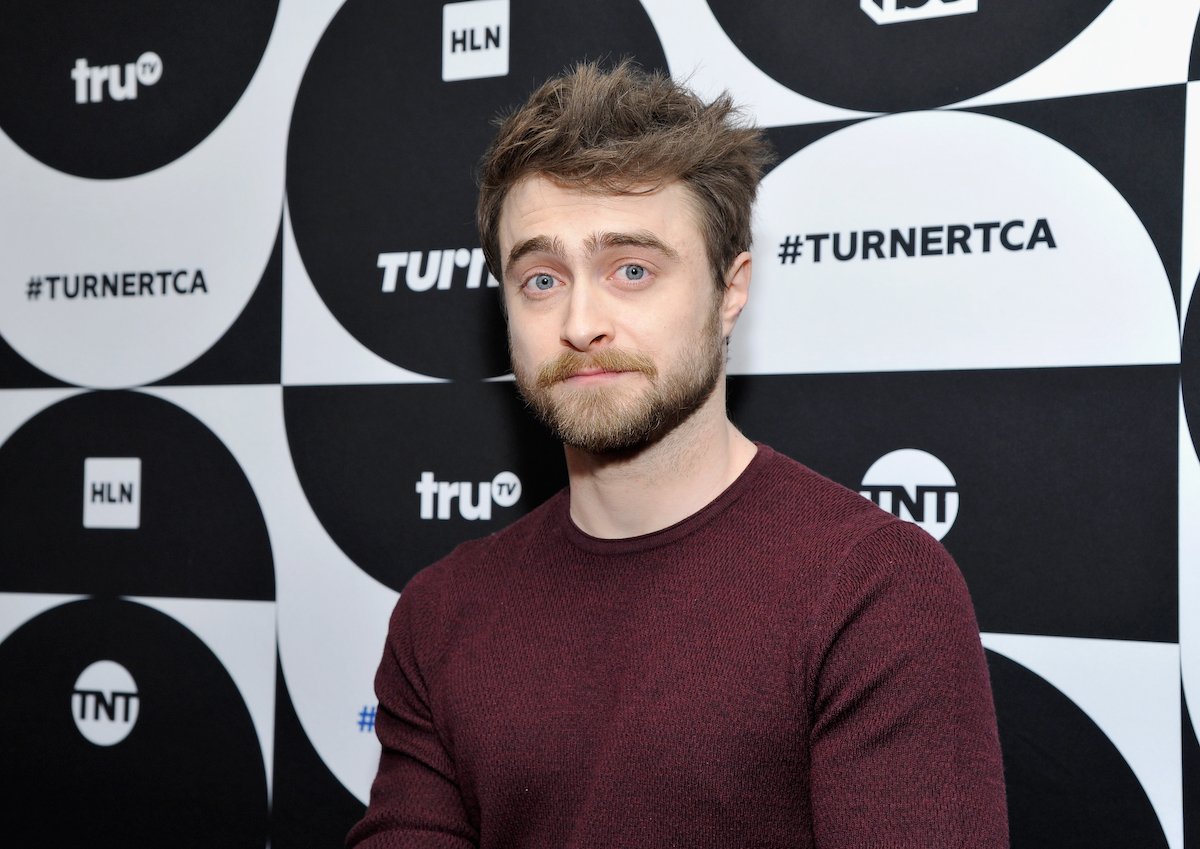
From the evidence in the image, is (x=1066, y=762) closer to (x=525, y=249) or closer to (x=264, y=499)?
(x=525, y=249)

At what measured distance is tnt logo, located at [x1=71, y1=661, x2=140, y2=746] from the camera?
5.23 ft

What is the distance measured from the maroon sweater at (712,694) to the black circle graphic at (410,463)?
0.86 feet

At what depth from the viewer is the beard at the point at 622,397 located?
1002mm

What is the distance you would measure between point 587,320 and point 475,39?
60cm

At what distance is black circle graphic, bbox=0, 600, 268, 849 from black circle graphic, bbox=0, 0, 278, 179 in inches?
26.7

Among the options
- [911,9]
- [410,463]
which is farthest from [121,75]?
[911,9]

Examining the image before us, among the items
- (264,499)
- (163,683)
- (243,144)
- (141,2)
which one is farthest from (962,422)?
(141,2)

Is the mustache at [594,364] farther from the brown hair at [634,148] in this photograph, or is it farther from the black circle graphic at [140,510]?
the black circle graphic at [140,510]

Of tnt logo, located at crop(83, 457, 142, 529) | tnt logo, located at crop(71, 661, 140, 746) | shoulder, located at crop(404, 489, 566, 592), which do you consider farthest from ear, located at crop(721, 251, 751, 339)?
tnt logo, located at crop(71, 661, 140, 746)

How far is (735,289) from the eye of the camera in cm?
111

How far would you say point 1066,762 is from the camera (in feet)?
3.72

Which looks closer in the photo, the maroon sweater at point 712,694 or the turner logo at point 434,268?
the maroon sweater at point 712,694

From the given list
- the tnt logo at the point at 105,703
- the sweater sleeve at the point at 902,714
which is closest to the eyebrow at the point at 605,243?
the sweater sleeve at the point at 902,714

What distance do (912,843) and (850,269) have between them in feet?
2.08
